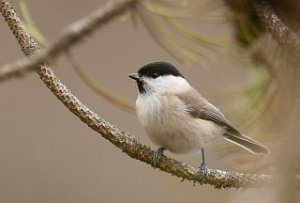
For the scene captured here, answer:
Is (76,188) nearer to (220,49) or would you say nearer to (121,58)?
(121,58)

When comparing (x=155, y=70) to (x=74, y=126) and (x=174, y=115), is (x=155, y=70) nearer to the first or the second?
(x=174, y=115)

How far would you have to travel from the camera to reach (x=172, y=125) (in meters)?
1.37

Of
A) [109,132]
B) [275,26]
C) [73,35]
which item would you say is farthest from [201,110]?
[73,35]

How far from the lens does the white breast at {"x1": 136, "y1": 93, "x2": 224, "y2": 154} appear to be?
1.34 meters

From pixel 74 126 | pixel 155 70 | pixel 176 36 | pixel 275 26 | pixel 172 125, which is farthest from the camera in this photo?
pixel 74 126

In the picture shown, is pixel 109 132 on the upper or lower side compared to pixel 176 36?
lower

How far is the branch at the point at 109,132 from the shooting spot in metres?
0.83

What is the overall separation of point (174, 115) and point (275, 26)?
0.72 meters

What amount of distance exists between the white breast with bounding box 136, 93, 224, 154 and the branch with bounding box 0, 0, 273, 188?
1.13 feet

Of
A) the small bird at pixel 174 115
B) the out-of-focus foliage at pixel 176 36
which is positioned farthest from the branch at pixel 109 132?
the small bird at pixel 174 115

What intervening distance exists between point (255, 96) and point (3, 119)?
1.86 m

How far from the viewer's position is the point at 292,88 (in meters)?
0.53

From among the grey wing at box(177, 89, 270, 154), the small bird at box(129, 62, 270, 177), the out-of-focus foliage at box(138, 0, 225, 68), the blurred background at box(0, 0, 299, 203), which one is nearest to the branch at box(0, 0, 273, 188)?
the out-of-focus foliage at box(138, 0, 225, 68)

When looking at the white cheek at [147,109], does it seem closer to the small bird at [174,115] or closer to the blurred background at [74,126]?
the small bird at [174,115]
